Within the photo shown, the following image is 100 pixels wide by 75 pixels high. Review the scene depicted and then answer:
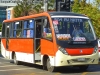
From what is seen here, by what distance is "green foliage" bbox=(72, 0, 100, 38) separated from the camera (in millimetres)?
33906

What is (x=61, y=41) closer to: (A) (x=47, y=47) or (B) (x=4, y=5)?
(A) (x=47, y=47)

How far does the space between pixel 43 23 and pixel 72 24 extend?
1550 millimetres

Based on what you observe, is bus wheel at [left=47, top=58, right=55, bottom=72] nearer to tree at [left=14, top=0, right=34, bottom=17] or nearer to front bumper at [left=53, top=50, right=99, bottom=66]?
front bumper at [left=53, top=50, right=99, bottom=66]

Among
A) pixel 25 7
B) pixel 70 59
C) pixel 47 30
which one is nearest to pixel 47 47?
pixel 47 30

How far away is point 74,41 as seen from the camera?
50.5ft

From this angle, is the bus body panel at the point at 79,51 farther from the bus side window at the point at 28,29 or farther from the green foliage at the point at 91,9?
the green foliage at the point at 91,9

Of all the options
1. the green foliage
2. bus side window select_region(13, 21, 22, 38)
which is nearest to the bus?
bus side window select_region(13, 21, 22, 38)

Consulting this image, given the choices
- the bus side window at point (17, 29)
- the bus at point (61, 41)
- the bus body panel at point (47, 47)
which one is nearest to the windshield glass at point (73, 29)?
the bus at point (61, 41)

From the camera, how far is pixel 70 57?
15.2 meters

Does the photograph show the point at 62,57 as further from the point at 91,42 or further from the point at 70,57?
the point at 91,42

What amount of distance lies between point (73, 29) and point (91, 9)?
2138cm

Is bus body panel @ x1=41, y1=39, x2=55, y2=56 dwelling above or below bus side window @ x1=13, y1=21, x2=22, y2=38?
below

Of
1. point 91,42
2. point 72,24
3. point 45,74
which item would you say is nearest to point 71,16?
point 72,24

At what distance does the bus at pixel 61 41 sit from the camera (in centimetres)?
1527
